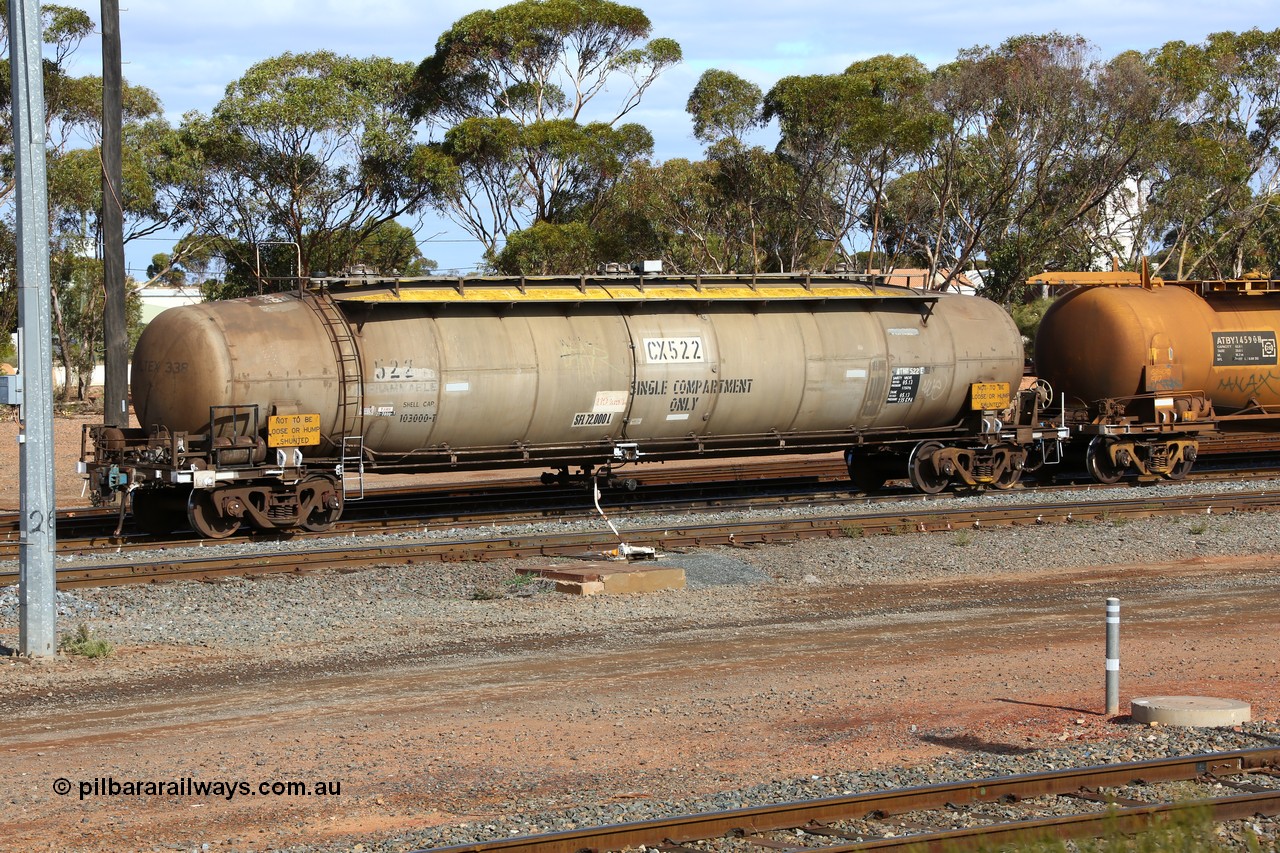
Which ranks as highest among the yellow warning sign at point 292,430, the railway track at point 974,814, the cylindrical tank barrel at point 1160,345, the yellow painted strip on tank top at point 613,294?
the yellow painted strip on tank top at point 613,294

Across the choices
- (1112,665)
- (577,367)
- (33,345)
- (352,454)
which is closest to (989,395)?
(577,367)

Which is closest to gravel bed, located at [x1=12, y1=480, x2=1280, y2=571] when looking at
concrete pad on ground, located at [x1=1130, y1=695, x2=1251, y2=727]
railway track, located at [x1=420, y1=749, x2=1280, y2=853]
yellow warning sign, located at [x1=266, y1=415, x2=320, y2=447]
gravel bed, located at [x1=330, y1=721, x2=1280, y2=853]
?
yellow warning sign, located at [x1=266, y1=415, x2=320, y2=447]

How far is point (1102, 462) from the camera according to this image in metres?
26.1

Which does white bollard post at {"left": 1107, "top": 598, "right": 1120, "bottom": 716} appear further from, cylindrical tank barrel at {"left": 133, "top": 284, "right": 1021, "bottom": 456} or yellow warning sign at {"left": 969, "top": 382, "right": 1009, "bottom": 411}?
yellow warning sign at {"left": 969, "top": 382, "right": 1009, "bottom": 411}

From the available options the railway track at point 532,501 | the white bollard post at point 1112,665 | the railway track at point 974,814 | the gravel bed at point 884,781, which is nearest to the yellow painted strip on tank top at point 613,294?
the railway track at point 532,501

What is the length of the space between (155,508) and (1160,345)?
59.6 feet

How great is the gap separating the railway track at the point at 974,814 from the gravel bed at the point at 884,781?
10.7 inches

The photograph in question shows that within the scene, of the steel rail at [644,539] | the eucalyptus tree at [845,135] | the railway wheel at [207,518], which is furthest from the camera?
the eucalyptus tree at [845,135]

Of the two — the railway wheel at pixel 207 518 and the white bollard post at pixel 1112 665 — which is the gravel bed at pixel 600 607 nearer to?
the white bollard post at pixel 1112 665

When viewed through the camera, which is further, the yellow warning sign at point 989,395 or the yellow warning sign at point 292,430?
the yellow warning sign at point 989,395

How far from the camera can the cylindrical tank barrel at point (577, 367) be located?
1936 cm

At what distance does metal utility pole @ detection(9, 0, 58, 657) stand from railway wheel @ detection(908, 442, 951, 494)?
1596 centimetres

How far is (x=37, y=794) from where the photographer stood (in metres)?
8.18

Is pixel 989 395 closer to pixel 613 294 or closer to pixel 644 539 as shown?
pixel 613 294
